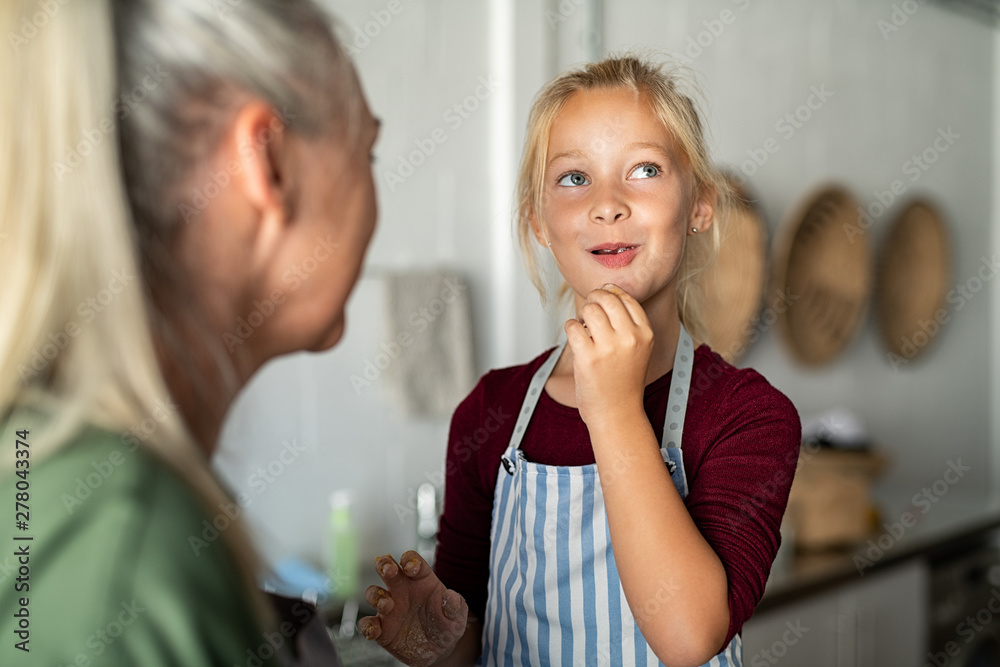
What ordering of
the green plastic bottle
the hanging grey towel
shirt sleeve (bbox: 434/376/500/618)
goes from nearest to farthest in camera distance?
shirt sleeve (bbox: 434/376/500/618), the green plastic bottle, the hanging grey towel

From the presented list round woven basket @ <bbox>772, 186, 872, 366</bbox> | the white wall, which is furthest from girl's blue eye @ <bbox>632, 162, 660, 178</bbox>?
round woven basket @ <bbox>772, 186, 872, 366</bbox>

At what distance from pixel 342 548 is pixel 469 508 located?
1075mm

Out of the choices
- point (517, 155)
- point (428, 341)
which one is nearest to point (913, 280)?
point (517, 155)

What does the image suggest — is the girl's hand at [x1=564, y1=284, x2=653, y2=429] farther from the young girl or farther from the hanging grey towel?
the hanging grey towel

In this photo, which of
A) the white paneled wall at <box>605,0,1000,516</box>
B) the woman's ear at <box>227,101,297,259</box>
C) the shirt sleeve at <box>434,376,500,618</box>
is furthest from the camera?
the white paneled wall at <box>605,0,1000,516</box>

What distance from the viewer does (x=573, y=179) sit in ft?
2.48

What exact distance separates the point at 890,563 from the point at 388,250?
158cm

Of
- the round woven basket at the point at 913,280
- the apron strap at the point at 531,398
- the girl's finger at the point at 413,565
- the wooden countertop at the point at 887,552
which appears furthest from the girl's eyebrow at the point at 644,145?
the round woven basket at the point at 913,280

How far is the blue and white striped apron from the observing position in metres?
0.78

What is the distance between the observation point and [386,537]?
80.7 inches

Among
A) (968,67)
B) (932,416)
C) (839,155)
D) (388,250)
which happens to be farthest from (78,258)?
(968,67)

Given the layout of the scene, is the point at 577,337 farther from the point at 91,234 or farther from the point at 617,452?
the point at 91,234

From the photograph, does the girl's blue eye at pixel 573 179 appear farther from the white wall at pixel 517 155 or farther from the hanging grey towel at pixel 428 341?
the hanging grey towel at pixel 428 341

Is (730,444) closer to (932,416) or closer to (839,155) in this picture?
(839,155)
